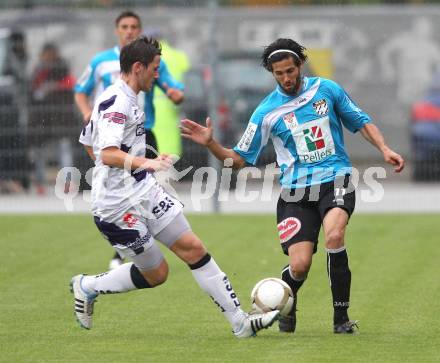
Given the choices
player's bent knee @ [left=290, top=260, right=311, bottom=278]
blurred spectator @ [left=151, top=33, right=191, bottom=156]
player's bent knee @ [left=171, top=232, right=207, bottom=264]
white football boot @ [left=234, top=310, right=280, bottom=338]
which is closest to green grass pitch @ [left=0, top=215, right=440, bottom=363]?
white football boot @ [left=234, top=310, right=280, bottom=338]

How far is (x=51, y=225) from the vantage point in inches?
587

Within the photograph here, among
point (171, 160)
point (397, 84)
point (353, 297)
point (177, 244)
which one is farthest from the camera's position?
point (397, 84)

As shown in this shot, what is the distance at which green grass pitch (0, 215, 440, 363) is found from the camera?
7.41 meters

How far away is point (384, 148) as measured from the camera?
8062mm

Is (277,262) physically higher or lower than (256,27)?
lower

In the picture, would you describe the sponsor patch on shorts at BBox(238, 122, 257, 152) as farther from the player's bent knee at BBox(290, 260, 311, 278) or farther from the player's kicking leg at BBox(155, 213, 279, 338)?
the player's bent knee at BBox(290, 260, 311, 278)

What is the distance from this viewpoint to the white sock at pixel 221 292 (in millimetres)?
7852

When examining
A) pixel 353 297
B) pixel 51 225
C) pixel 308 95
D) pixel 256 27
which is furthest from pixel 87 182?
pixel 308 95

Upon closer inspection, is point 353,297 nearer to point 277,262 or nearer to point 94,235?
point 277,262

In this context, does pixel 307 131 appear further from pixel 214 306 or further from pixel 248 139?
pixel 214 306

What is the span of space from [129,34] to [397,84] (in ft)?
26.6

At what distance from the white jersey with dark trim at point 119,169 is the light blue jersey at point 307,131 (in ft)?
2.66

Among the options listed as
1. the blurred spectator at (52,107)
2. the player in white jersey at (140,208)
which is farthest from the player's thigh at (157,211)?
the blurred spectator at (52,107)

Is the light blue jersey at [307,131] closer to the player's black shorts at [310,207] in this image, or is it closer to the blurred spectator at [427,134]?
the player's black shorts at [310,207]
